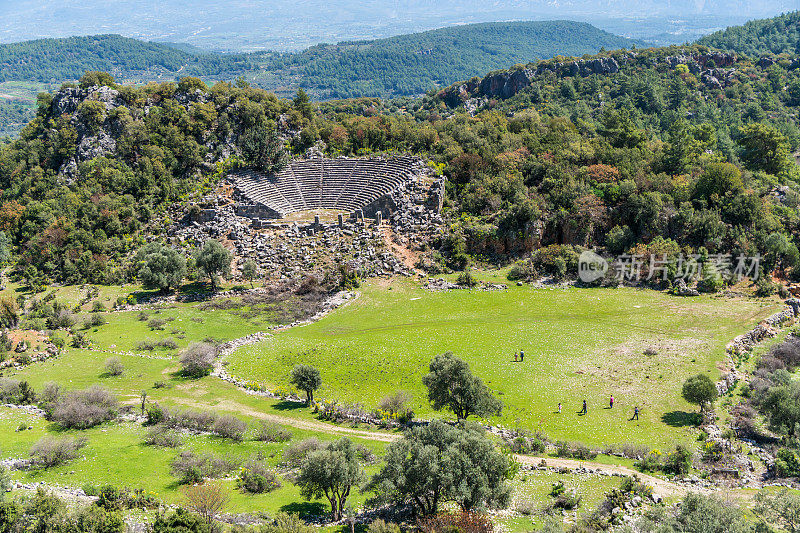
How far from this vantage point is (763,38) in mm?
173875

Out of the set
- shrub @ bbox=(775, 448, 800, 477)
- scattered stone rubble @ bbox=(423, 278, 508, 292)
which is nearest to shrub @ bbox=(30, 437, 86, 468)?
scattered stone rubble @ bbox=(423, 278, 508, 292)

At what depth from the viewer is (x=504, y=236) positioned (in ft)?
235

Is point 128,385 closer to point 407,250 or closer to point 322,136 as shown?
point 407,250

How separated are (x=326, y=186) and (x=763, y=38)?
15994 centimetres

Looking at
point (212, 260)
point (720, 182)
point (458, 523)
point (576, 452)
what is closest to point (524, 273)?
point (720, 182)

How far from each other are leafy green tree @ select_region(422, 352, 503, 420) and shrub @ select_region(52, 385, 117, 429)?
21.8 m

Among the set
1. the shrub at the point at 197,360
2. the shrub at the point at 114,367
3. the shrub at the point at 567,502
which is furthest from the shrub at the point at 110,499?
the shrub at the point at 567,502

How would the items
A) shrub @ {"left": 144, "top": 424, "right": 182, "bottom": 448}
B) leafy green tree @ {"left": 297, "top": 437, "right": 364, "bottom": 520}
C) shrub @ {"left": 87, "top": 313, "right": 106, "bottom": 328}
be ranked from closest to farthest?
leafy green tree @ {"left": 297, "top": 437, "right": 364, "bottom": 520}, shrub @ {"left": 144, "top": 424, "right": 182, "bottom": 448}, shrub @ {"left": 87, "top": 313, "right": 106, "bottom": 328}

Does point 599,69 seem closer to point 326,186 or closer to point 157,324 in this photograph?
point 326,186

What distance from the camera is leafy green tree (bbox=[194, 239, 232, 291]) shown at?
2507 inches

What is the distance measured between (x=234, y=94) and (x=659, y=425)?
81000mm

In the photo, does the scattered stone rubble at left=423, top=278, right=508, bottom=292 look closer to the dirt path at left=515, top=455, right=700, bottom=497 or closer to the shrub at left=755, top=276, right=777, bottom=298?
the shrub at left=755, top=276, right=777, bottom=298

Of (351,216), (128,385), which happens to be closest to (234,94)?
(351,216)

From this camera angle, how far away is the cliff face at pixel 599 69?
135 metres
